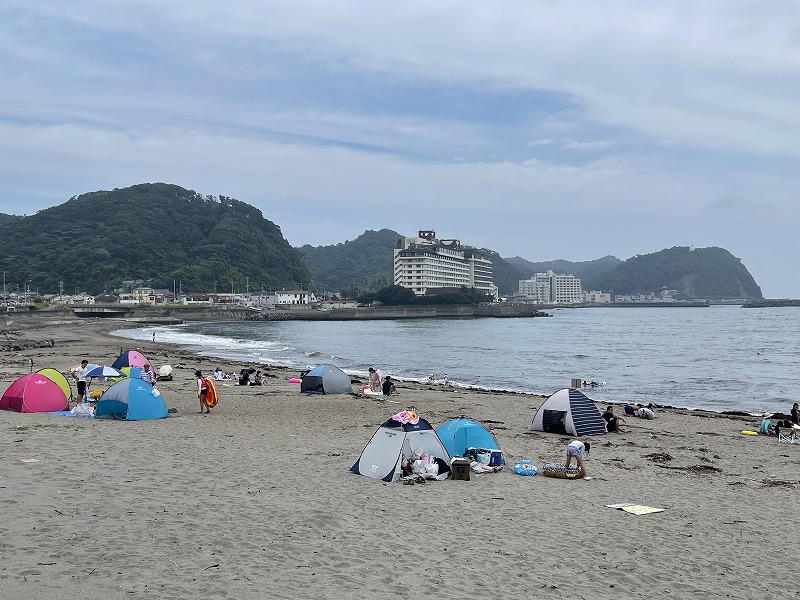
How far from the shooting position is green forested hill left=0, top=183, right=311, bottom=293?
152m

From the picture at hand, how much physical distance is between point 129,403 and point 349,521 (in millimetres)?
8721

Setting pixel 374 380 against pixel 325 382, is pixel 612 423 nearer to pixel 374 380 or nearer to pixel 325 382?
pixel 374 380

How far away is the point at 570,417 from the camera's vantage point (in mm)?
15891

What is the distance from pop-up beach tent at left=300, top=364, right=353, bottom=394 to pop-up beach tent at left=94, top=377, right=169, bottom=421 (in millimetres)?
7336

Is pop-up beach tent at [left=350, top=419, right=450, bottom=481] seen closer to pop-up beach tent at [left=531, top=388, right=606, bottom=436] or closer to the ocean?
pop-up beach tent at [left=531, top=388, right=606, bottom=436]

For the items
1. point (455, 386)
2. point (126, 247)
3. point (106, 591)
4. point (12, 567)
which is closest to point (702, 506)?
point (106, 591)

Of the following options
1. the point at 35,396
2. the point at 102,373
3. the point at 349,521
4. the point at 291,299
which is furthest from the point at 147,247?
the point at 349,521

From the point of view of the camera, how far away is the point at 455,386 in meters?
29.3

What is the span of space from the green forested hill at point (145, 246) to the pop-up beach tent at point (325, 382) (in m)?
134

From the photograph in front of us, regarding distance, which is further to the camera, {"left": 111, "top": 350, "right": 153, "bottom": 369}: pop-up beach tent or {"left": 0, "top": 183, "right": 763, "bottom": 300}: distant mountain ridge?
{"left": 0, "top": 183, "right": 763, "bottom": 300}: distant mountain ridge

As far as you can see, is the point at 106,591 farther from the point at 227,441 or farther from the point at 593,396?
the point at 593,396

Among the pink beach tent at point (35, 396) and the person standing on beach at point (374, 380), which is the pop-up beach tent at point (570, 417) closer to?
the person standing on beach at point (374, 380)

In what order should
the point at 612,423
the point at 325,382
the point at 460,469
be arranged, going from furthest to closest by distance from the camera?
1. the point at 325,382
2. the point at 612,423
3. the point at 460,469

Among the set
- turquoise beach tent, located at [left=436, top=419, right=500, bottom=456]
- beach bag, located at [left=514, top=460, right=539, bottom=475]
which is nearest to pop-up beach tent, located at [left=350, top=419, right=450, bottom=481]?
turquoise beach tent, located at [left=436, top=419, right=500, bottom=456]
